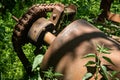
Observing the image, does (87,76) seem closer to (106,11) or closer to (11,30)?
(106,11)

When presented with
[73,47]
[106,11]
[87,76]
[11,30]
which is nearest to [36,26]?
[73,47]

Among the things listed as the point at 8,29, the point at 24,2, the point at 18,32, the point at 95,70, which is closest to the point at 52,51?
the point at 95,70

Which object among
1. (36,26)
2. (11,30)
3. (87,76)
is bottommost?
(87,76)

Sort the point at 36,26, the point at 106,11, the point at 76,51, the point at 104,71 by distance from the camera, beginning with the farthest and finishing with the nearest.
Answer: the point at 106,11
the point at 36,26
the point at 76,51
the point at 104,71

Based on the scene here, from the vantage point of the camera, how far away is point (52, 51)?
256 cm

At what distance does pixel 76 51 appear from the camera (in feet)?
7.88

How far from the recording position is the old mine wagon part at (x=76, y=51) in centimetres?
230

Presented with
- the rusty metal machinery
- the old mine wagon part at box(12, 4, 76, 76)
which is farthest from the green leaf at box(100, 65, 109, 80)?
the old mine wagon part at box(12, 4, 76, 76)

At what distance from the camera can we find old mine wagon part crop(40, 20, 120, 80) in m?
2.30

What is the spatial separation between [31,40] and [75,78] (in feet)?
3.44

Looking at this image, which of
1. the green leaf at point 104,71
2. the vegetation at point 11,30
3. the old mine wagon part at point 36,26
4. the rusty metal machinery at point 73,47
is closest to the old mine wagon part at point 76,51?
the rusty metal machinery at point 73,47

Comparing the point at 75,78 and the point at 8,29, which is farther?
the point at 8,29

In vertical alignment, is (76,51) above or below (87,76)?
above

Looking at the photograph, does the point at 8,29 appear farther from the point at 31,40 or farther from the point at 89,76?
the point at 89,76
